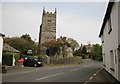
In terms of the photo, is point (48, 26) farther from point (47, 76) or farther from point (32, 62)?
point (47, 76)

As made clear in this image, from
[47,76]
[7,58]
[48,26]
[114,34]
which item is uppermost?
[48,26]

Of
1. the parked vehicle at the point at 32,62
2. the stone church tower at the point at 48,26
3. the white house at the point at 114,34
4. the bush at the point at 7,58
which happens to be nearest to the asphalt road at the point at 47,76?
the white house at the point at 114,34

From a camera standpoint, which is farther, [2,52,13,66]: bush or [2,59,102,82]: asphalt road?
[2,52,13,66]: bush

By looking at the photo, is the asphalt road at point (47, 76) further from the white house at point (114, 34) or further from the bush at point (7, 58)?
the bush at point (7, 58)

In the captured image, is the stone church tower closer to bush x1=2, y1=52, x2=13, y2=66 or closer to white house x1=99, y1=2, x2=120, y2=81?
bush x1=2, y1=52, x2=13, y2=66

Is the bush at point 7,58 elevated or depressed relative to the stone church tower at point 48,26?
depressed

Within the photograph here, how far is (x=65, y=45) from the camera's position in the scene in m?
70.5

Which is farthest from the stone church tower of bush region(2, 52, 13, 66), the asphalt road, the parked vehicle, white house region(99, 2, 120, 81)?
white house region(99, 2, 120, 81)

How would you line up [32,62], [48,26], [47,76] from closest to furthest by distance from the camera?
[47,76]
[32,62]
[48,26]

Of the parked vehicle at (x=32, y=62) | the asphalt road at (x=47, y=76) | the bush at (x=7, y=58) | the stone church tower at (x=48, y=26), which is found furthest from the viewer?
the stone church tower at (x=48, y=26)

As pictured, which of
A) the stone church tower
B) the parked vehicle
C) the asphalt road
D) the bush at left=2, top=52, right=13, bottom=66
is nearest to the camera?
the asphalt road

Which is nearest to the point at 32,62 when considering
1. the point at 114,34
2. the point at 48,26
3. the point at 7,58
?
the point at 7,58

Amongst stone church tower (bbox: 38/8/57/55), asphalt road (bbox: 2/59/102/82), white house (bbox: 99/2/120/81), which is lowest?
asphalt road (bbox: 2/59/102/82)

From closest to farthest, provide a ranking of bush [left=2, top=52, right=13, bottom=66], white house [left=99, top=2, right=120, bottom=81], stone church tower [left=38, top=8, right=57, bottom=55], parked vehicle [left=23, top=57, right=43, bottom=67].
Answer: white house [left=99, top=2, right=120, bottom=81] → bush [left=2, top=52, right=13, bottom=66] → parked vehicle [left=23, top=57, right=43, bottom=67] → stone church tower [left=38, top=8, right=57, bottom=55]
